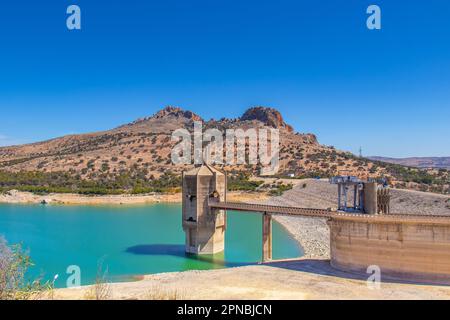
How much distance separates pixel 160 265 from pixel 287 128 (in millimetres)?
115082

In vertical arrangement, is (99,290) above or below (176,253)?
above

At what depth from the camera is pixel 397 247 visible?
19375mm

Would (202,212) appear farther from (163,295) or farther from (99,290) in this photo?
(99,290)

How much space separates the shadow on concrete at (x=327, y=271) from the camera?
1884 cm

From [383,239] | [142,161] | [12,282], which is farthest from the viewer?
[142,161]

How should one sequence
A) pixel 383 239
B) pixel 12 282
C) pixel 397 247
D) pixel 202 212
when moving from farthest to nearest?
pixel 202 212, pixel 383 239, pixel 397 247, pixel 12 282

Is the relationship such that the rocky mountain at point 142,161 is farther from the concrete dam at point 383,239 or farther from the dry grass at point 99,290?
the dry grass at point 99,290

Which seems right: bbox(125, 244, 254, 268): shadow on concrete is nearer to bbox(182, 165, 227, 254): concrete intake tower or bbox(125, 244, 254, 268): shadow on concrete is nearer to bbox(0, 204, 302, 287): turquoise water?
bbox(0, 204, 302, 287): turquoise water

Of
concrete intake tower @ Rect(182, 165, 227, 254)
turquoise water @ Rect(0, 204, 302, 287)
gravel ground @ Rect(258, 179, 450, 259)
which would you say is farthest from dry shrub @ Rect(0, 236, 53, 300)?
gravel ground @ Rect(258, 179, 450, 259)

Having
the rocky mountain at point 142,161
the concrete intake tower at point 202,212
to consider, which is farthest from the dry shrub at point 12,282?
the rocky mountain at point 142,161

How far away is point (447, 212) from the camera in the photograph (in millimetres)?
32312

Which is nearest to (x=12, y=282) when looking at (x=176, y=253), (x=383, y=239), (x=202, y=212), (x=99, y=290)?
(x=99, y=290)

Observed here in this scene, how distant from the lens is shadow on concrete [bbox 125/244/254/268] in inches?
1080

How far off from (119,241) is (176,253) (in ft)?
21.1
